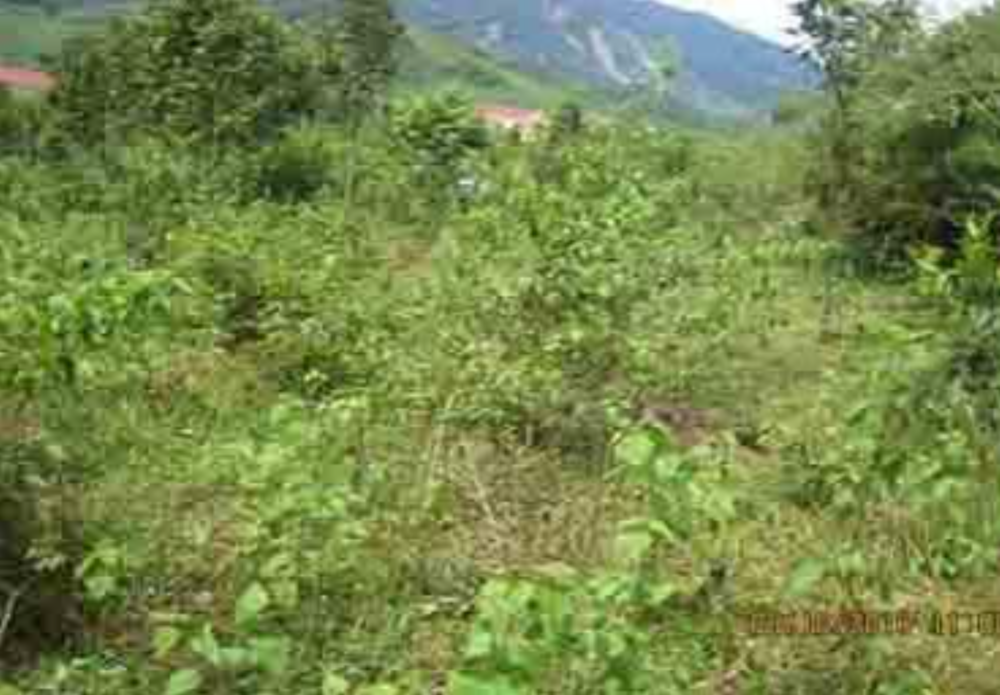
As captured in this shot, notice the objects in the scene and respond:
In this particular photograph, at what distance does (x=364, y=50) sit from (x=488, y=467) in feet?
29.1

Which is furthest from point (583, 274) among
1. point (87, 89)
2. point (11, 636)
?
point (87, 89)

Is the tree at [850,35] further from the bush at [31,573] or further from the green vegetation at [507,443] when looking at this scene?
the bush at [31,573]

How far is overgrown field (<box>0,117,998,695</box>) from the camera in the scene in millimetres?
2326

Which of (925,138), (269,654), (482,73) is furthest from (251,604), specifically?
(482,73)

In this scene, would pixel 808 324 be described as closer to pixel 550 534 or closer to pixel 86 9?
pixel 550 534

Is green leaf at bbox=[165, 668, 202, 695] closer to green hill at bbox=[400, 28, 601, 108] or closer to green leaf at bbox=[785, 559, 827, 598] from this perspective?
green leaf at bbox=[785, 559, 827, 598]

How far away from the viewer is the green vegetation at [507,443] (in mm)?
2383

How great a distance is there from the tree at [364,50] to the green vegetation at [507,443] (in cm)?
444

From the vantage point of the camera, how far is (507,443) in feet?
13.1

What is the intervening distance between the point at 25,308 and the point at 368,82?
9.38m

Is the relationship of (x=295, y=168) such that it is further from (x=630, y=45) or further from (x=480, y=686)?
(x=480, y=686)

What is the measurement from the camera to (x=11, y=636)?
2.85m
